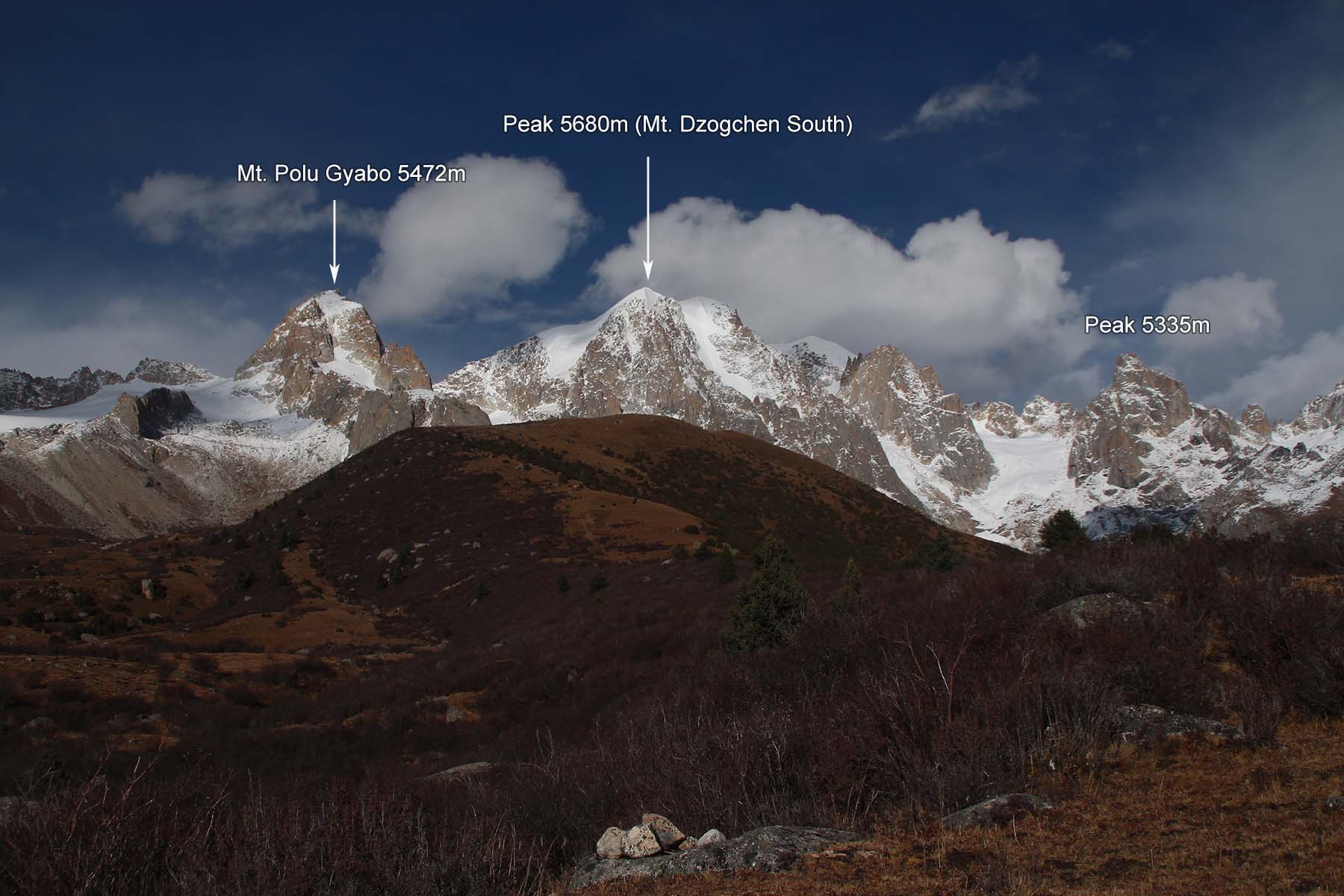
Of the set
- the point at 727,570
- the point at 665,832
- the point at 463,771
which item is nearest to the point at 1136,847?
the point at 665,832

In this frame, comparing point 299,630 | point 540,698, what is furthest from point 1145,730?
point 299,630

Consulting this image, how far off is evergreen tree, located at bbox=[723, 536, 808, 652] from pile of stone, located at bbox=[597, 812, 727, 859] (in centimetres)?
790

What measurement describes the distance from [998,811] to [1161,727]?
283 cm

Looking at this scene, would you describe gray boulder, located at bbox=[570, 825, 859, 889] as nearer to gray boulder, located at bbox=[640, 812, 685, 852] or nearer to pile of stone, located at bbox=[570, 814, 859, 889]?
pile of stone, located at bbox=[570, 814, 859, 889]

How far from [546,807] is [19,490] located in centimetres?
18290

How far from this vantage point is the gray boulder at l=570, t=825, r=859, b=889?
19.1 ft

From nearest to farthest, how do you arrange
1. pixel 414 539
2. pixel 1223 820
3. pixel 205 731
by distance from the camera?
pixel 1223 820 < pixel 205 731 < pixel 414 539

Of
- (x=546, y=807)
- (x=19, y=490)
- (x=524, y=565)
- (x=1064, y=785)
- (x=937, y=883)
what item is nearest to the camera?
(x=937, y=883)

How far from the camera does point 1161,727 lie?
7.95 meters

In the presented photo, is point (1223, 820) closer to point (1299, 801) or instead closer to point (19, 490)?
point (1299, 801)

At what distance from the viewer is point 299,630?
30750 millimetres

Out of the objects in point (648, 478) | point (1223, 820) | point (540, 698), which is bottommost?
point (540, 698)

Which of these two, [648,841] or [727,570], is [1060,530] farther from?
[648,841]

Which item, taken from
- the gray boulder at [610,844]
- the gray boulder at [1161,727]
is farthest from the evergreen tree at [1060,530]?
the gray boulder at [610,844]
